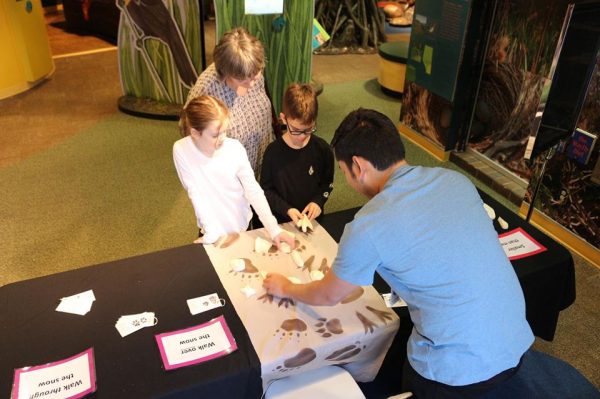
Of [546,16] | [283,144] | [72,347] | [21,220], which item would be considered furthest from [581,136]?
[21,220]

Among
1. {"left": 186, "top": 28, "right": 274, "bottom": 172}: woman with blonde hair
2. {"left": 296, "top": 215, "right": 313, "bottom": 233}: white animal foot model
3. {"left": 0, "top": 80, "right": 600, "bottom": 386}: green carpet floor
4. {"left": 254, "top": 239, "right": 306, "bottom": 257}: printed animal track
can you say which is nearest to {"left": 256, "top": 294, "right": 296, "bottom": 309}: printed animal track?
{"left": 254, "top": 239, "right": 306, "bottom": 257}: printed animal track

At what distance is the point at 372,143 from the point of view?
1280mm

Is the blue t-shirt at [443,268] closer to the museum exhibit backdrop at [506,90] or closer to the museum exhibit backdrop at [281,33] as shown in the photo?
the museum exhibit backdrop at [506,90]

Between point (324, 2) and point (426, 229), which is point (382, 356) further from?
point (324, 2)

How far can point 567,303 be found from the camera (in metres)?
1.94

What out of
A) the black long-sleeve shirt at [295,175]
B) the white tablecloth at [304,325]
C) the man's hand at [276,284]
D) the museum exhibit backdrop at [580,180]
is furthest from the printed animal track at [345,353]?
the museum exhibit backdrop at [580,180]

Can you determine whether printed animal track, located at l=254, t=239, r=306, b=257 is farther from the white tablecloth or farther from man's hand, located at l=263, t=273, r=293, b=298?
man's hand, located at l=263, t=273, r=293, b=298

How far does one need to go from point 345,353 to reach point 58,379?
2.47 ft

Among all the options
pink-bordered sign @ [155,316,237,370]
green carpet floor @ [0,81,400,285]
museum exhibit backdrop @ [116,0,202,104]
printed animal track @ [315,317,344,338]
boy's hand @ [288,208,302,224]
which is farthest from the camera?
museum exhibit backdrop @ [116,0,202,104]

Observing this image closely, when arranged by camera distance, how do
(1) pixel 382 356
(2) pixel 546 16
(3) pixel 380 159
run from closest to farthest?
(3) pixel 380 159, (1) pixel 382 356, (2) pixel 546 16

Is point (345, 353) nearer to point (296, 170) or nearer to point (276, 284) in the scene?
point (276, 284)

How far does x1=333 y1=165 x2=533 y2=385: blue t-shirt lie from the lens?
3.86 ft

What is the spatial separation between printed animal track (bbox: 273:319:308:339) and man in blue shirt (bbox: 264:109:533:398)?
0.40ft

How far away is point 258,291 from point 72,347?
21.1 inches
